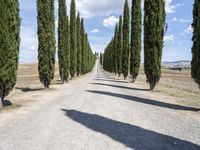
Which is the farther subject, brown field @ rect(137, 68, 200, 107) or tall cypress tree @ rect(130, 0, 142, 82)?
tall cypress tree @ rect(130, 0, 142, 82)

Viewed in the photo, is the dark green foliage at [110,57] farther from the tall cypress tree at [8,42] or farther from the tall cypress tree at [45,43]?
the tall cypress tree at [8,42]

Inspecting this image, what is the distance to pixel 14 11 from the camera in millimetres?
15906

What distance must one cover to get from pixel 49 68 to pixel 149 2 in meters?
9.86

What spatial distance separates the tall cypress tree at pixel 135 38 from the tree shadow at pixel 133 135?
2783 centimetres

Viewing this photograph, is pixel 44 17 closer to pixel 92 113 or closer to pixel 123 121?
pixel 92 113

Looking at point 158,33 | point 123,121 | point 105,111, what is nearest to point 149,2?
point 158,33

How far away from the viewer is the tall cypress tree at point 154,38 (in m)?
27.3

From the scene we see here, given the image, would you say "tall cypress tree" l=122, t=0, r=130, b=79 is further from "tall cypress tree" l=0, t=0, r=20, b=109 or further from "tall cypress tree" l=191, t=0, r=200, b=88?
"tall cypress tree" l=0, t=0, r=20, b=109

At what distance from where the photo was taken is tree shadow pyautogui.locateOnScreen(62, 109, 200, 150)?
852 centimetres

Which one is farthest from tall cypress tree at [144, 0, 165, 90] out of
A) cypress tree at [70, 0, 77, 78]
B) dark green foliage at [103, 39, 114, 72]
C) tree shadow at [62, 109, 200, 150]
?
dark green foliage at [103, 39, 114, 72]

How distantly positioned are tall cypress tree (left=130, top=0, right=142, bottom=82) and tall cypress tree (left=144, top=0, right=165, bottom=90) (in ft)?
38.5

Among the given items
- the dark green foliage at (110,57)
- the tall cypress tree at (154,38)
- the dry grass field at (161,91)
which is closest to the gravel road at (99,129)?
the dry grass field at (161,91)

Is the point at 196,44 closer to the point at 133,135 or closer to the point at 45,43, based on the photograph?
the point at 133,135

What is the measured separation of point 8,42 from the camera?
15203 mm
